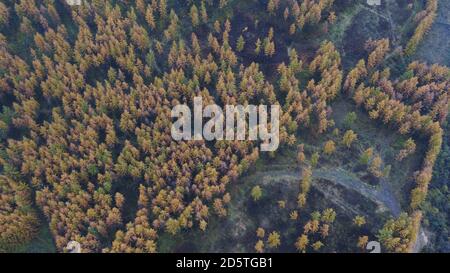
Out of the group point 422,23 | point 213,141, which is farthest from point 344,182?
point 422,23

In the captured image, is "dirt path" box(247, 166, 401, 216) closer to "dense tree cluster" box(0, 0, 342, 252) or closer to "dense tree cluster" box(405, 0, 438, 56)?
"dense tree cluster" box(0, 0, 342, 252)

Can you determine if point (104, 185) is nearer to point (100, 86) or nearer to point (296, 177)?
point (100, 86)

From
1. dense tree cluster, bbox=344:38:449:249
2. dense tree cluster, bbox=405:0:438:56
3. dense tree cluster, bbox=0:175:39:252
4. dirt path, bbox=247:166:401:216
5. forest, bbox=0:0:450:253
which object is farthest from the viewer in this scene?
dense tree cluster, bbox=405:0:438:56

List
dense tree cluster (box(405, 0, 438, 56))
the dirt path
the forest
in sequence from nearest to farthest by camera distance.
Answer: the forest → the dirt path → dense tree cluster (box(405, 0, 438, 56))

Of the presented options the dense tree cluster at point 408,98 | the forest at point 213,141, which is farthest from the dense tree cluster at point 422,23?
the dense tree cluster at point 408,98

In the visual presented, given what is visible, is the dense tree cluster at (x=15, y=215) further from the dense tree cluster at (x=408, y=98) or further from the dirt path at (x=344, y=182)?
the dense tree cluster at (x=408, y=98)

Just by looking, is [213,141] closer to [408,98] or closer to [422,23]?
[408,98]

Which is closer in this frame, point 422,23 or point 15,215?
point 15,215

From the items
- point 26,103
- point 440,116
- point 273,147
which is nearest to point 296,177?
point 273,147

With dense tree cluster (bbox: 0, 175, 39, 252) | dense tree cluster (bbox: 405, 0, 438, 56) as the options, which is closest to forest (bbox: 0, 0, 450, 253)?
dense tree cluster (bbox: 0, 175, 39, 252)
